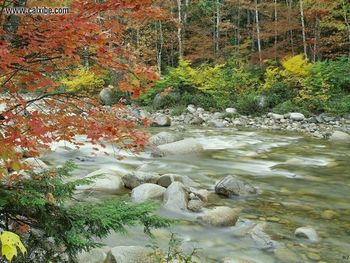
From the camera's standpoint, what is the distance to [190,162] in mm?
11086

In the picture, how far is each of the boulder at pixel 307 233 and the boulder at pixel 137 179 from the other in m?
3.30

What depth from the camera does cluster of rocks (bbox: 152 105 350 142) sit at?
1666cm

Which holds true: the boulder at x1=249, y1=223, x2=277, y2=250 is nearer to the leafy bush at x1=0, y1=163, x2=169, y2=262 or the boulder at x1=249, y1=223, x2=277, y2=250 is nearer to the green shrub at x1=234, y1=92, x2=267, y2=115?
the leafy bush at x1=0, y1=163, x2=169, y2=262

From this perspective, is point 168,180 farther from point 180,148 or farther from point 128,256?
point 128,256

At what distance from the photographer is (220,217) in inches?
255

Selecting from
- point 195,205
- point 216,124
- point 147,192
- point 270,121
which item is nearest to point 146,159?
point 147,192

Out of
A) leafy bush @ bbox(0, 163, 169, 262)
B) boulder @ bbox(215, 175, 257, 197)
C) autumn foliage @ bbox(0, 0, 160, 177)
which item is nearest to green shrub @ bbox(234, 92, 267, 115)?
boulder @ bbox(215, 175, 257, 197)

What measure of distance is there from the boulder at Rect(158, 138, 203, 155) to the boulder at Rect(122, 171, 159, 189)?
3.26m

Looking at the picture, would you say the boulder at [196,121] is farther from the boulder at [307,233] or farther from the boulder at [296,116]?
the boulder at [307,233]

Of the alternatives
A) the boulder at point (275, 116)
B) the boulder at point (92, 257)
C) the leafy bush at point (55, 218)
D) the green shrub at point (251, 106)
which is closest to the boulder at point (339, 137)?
the boulder at point (275, 116)

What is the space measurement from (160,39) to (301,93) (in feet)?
44.3

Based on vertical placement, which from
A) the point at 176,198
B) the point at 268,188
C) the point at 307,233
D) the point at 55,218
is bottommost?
the point at 268,188

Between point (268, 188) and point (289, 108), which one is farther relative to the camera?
point (289, 108)

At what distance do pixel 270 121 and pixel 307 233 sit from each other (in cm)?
1294
